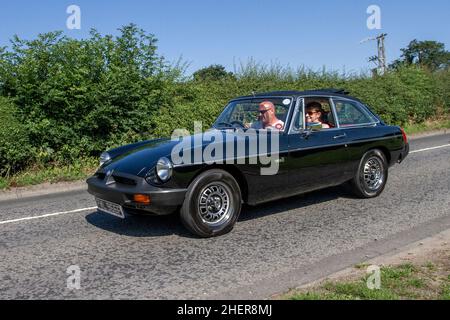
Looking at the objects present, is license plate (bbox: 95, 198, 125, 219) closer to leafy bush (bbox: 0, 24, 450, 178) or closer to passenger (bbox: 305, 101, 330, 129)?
passenger (bbox: 305, 101, 330, 129)

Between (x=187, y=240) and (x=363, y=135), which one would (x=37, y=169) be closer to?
(x=187, y=240)

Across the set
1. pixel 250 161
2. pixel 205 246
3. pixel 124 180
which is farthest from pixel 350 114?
pixel 124 180

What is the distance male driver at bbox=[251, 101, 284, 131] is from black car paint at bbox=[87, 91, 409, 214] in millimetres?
175

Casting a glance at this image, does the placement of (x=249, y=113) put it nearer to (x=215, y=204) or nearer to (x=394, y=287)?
(x=215, y=204)

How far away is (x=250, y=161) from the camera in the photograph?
5371mm

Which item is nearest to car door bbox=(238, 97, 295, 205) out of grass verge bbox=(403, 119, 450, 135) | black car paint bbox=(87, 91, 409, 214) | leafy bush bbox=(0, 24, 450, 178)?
black car paint bbox=(87, 91, 409, 214)

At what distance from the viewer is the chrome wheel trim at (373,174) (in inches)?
274

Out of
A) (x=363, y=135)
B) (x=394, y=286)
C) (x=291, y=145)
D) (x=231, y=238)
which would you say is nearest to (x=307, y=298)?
(x=394, y=286)

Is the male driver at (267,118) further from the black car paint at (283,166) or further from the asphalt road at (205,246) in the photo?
the asphalt road at (205,246)

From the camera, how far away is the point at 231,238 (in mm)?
5258

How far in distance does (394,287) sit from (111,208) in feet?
10.1

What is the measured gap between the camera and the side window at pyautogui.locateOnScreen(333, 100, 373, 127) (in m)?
6.73

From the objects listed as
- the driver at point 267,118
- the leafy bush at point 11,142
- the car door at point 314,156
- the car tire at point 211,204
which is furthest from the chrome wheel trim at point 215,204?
the leafy bush at point 11,142

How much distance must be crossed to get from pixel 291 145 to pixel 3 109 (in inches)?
274
